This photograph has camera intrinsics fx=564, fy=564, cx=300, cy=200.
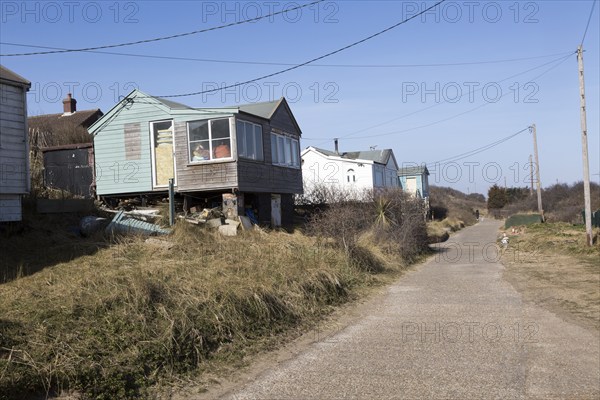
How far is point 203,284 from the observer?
28.4 feet

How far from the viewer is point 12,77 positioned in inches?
530

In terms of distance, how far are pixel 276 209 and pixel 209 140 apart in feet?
15.5

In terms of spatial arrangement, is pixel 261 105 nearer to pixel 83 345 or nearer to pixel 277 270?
pixel 277 270

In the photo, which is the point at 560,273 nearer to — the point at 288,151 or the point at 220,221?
the point at 220,221

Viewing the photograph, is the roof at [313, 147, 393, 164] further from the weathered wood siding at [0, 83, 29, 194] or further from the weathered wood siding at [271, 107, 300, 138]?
the weathered wood siding at [0, 83, 29, 194]

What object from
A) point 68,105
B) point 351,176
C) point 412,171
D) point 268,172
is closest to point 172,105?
point 268,172

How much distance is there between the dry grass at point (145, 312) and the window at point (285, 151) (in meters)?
9.29

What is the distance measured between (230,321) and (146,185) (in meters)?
11.9

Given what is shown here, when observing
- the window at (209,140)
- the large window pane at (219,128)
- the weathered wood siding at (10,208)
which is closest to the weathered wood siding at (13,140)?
the weathered wood siding at (10,208)

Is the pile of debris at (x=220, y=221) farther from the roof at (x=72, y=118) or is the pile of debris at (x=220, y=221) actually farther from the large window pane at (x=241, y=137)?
the roof at (x=72, y=118)

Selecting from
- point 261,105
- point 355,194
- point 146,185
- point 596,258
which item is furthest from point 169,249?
point 355,194

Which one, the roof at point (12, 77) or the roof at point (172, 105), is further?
the roof at point (172, 105)

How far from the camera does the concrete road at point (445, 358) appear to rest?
588 cm

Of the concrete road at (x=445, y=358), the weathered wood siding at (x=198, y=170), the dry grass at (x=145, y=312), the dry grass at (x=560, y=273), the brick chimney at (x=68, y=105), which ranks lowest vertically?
the dry grass at (x=560, y=273)
